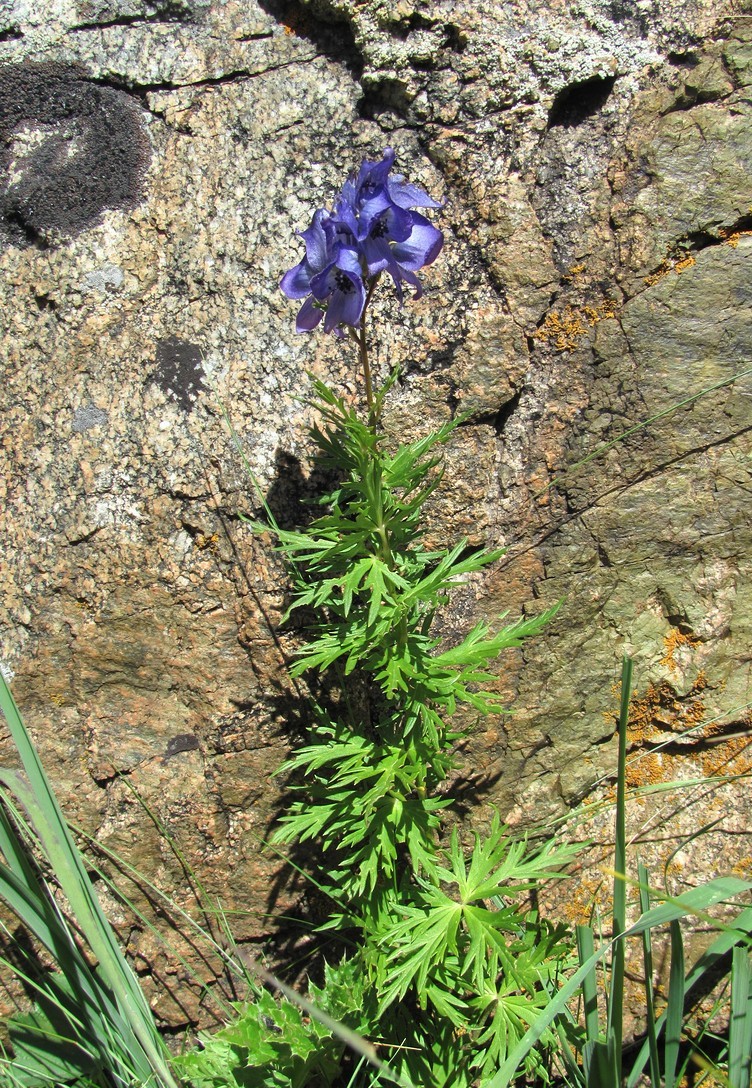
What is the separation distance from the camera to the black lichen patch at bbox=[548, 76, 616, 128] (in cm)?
278

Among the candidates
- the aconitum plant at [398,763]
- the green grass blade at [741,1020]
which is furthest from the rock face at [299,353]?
the green grass blade at [741,1020]

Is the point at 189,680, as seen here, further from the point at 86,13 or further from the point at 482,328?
the point at 86,13

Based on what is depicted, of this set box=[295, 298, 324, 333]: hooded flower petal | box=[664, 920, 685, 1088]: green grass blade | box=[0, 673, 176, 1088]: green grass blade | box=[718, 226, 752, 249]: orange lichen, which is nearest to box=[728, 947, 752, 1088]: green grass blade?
box=[664, 920, 685, 1088]: green grass blade

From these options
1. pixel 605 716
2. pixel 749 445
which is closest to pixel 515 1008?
pixel 605 716

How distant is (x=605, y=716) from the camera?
2.96 m

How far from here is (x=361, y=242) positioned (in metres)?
2.17

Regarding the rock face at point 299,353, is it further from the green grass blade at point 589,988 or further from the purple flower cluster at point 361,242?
the green grass blade at point 589,988

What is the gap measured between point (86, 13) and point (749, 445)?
2.67 m

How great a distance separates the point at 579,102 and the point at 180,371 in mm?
1617

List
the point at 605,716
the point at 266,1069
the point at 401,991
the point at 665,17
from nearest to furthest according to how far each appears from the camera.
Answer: the point at 401,991
the point at 266,1069
the point at 665,17
the point at 605,716

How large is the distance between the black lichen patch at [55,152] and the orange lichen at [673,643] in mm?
2382

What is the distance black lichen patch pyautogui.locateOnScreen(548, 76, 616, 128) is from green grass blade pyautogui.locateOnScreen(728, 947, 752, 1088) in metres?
2.55

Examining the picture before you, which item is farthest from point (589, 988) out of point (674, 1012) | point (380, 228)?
point (380, 228)

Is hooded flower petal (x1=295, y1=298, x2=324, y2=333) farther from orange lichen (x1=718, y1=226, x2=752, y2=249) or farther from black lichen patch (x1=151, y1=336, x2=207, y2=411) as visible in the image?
orange lichen (x1=718, y1=226, x2=752, y2=249)
